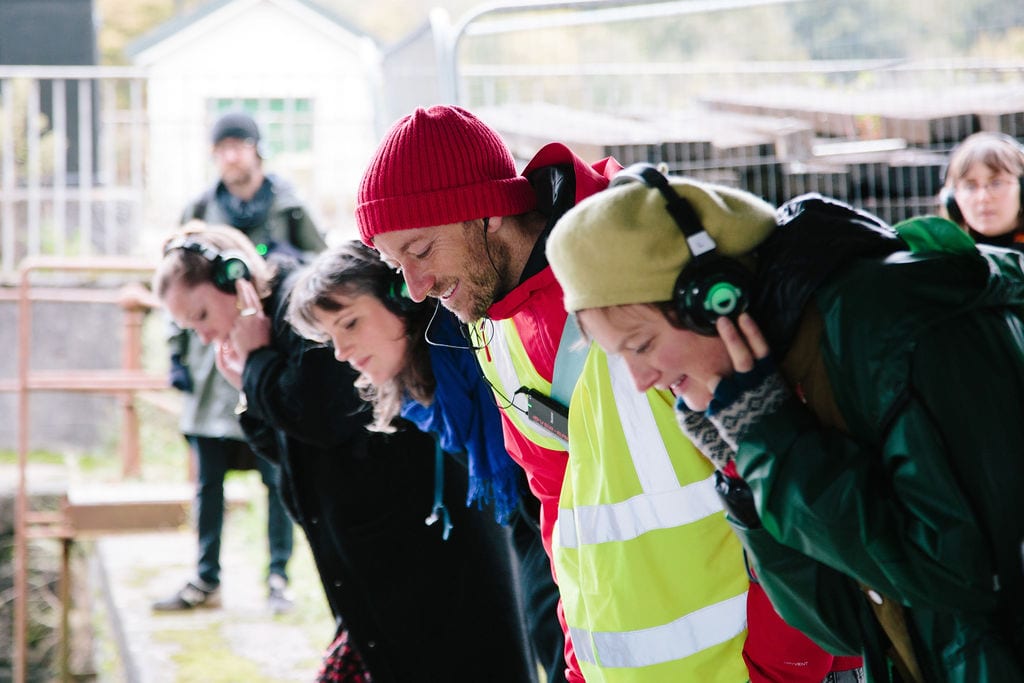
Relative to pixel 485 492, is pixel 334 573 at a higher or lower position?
lower

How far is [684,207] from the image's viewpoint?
1788 mm

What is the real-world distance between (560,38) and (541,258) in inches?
377

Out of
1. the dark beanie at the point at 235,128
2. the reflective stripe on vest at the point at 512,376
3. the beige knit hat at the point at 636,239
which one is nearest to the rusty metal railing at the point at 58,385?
the dark beanie at the point at 235,128

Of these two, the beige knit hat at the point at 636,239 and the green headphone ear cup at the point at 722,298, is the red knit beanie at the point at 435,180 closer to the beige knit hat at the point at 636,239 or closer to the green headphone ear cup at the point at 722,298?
the beige knit hat at the point at 636,239

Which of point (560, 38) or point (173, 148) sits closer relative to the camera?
point (173, 148)

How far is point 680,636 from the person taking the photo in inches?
81.0

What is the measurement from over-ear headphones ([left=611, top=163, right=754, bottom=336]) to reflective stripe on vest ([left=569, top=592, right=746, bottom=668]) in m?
0.54

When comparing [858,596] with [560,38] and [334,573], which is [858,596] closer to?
[334,573]

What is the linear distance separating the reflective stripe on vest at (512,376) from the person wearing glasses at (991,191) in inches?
82.0

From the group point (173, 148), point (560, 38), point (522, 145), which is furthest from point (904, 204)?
point (560, 38)

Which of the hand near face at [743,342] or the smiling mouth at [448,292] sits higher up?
the smiling mouth at [448,292]

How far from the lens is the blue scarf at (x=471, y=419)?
305cm

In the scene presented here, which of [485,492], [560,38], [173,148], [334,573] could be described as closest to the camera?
[485,492]

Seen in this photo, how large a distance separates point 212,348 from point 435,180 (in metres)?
3.49
